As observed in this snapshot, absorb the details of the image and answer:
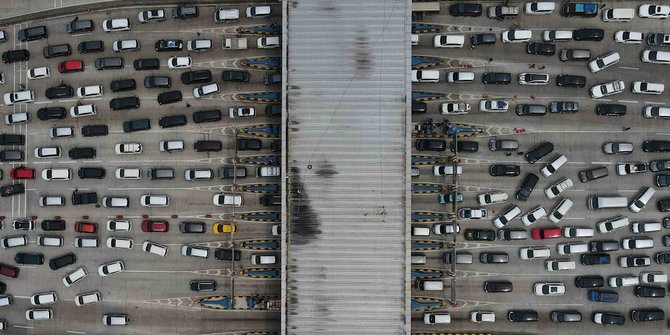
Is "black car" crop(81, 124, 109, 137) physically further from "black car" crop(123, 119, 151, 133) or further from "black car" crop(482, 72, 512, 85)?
"black car" crop(482, 72, 512, 85)

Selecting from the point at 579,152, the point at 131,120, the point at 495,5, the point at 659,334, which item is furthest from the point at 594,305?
the point at 131,120

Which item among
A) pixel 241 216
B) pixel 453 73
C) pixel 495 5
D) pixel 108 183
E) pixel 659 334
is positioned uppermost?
pixel 495 5

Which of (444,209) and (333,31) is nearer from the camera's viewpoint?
(333,31)

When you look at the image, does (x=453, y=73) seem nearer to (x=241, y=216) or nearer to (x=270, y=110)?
(x=270, y=110)

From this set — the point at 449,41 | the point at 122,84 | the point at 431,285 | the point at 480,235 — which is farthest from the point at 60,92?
the point at 480,235

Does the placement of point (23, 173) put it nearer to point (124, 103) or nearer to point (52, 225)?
point (52, 225)

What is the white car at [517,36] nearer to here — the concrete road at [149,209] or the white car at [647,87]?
the white car at [647,87]
